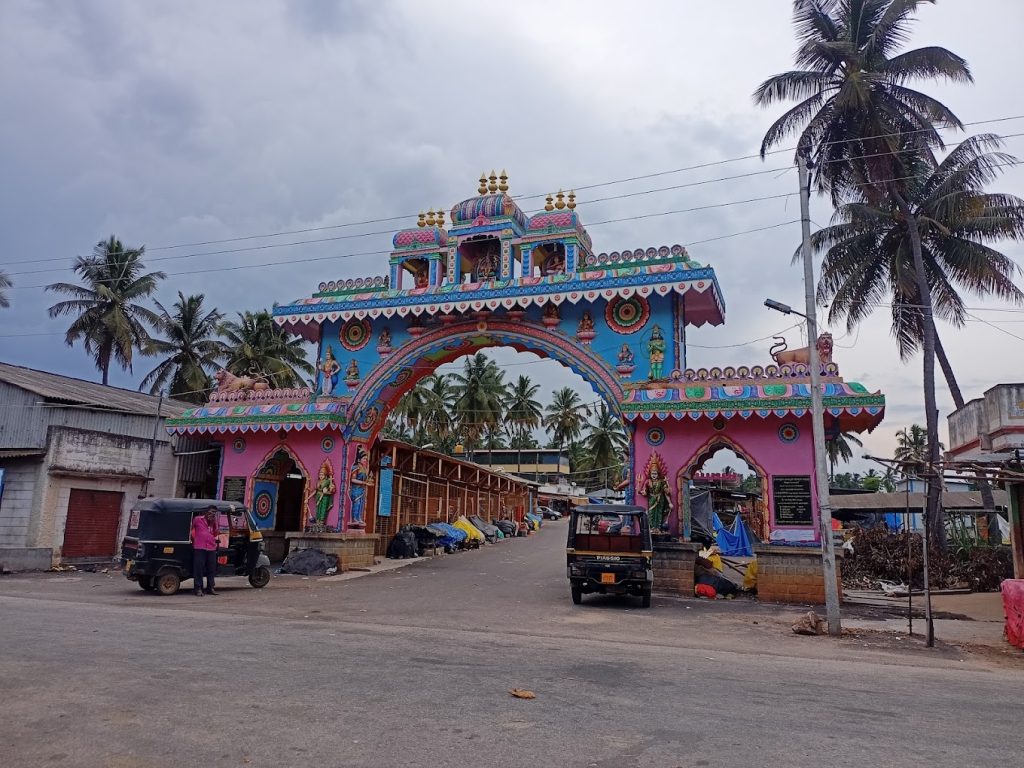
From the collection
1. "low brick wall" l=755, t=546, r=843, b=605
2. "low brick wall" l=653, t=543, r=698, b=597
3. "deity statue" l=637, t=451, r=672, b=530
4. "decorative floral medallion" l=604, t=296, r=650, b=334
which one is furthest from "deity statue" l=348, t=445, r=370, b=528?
"low brick wall" l=755, t=546, r=843, b=605

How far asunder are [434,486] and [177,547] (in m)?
19.3

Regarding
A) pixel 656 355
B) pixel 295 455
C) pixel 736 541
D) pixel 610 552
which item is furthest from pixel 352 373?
pixel 736 541

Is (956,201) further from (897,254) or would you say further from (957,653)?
(957,653)

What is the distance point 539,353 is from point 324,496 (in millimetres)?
7315

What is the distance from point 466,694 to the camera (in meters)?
6.26

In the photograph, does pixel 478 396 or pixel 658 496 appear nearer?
pixel 658 496

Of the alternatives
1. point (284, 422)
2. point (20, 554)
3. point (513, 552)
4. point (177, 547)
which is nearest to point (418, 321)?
point (284, 422)

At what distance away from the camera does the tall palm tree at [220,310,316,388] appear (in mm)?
40719

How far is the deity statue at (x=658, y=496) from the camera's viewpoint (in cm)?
1695

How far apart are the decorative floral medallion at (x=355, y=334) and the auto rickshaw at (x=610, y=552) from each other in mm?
9225

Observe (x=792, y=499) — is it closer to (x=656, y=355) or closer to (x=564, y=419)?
(x=656, y=355)

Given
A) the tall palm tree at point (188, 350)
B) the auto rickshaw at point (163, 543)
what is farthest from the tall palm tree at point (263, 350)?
the auto rickshaw at point (163, 543)

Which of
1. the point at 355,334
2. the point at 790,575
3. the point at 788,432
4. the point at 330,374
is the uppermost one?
the point at 355,334

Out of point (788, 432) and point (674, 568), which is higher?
point (788, 432)
